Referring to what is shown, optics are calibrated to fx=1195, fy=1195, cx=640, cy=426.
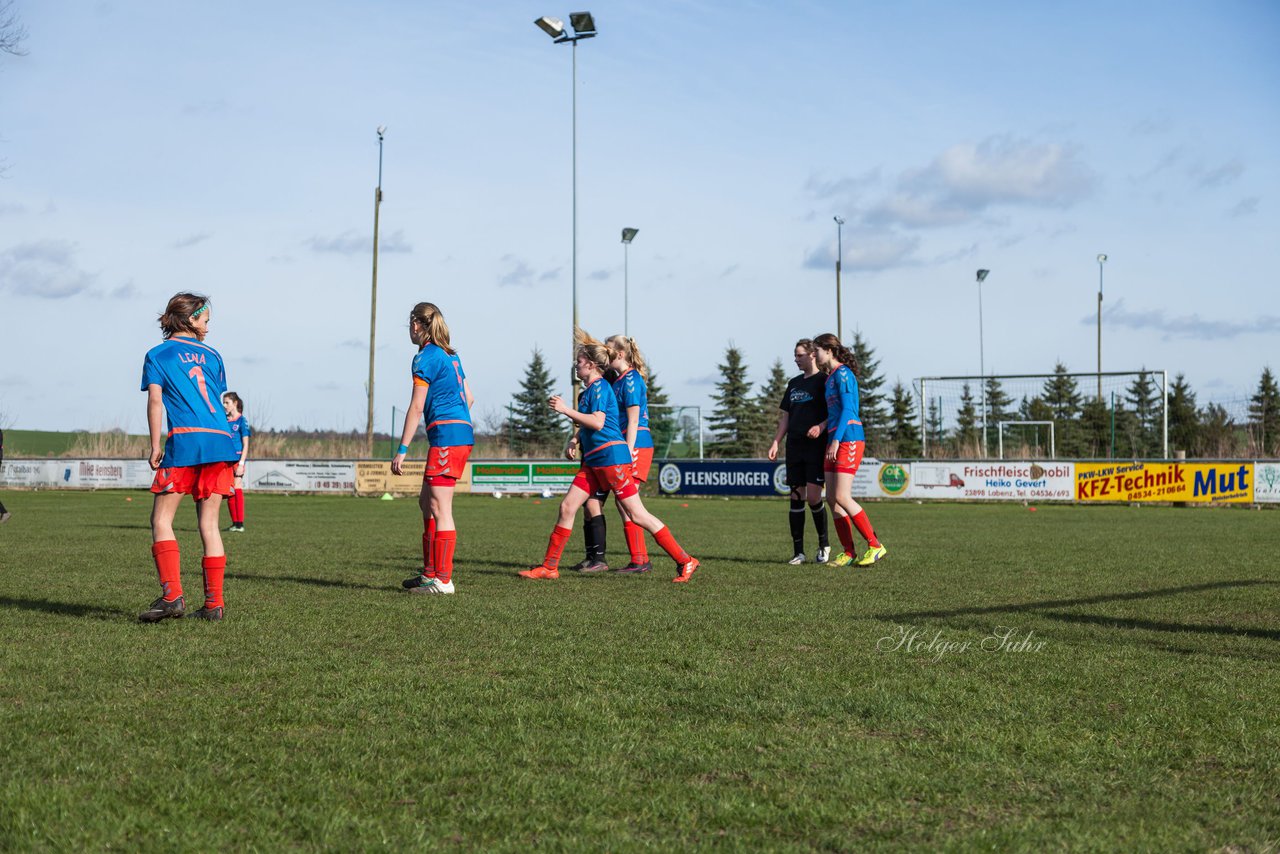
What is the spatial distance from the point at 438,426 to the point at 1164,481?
22656mm

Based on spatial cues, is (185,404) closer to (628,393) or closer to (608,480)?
(608,480)

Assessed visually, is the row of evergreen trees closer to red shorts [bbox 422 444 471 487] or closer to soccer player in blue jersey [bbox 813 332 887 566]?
soccer player in blue jersey [bbox 813 332 887 566]

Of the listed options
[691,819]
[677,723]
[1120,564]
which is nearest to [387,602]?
[677,723]

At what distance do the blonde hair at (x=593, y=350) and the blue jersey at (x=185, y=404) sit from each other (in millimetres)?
3214

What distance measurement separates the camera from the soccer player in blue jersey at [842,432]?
10047mm

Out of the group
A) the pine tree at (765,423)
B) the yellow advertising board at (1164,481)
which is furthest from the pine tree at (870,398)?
A: the yellow advertising board at (1164,481)

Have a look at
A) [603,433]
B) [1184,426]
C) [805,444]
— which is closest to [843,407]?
[805,444]

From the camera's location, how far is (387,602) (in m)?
7.28

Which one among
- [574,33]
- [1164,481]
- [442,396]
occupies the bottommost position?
[1164,481]

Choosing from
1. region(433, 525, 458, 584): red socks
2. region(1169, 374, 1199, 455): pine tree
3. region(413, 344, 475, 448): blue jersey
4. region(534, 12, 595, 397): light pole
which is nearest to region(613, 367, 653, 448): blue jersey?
region(413, 344, 475, 448): blue jersey

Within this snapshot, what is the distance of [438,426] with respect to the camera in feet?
25.8

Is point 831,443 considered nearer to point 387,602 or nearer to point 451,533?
point 451,533

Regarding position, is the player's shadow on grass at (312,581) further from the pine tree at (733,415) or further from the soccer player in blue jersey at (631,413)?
the pine tree at (733,415)

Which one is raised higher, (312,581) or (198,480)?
(198,480)
